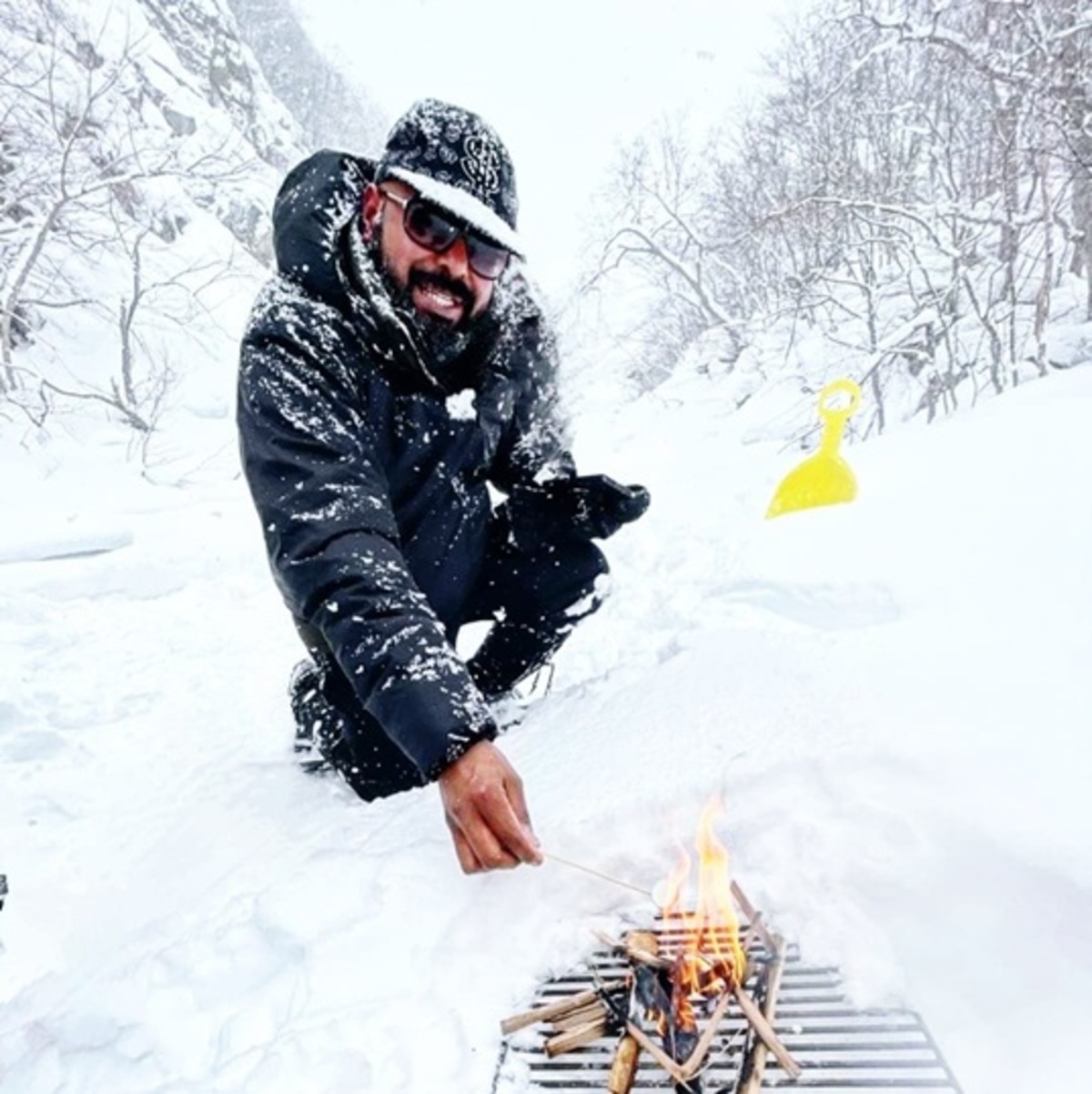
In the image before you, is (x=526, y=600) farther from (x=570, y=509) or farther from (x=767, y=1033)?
(x=767, y=1033)

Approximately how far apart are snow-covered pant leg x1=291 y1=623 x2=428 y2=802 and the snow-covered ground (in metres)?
0.11

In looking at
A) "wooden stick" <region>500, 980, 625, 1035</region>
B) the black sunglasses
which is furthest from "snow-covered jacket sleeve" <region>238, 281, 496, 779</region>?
"wooden stick" <region>500, 980, 625, 1035</region>

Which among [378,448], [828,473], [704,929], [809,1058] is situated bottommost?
[809,1058]

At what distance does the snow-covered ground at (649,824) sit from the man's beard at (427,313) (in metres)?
1.07

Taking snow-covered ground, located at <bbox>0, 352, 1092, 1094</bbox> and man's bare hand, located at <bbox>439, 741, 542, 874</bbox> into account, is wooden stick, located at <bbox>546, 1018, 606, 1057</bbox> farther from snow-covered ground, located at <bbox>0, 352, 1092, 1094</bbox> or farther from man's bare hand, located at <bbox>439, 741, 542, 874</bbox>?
man's bare hand, located at <bbox>439, 741, 542, 874</bbox>

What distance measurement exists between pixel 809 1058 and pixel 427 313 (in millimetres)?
1663

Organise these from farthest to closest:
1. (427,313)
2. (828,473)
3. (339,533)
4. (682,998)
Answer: (828,473) → (427,313) → (339,533) → (682,998)

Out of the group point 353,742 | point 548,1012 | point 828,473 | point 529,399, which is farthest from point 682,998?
point 828,473

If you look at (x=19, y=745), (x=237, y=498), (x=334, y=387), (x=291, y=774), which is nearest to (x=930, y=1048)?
(x=334, y=387)

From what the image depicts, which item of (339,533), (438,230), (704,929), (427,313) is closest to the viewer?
(704,929)

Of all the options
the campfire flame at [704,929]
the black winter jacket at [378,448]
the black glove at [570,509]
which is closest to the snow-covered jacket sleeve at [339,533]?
the black winter jacket at [378,448]

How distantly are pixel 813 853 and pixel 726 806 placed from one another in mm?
187

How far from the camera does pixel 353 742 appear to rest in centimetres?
219

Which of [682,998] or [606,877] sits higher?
[606,877]
